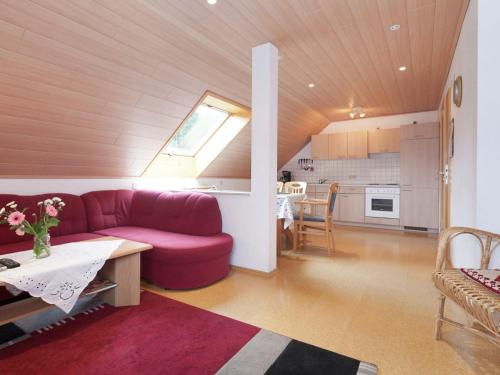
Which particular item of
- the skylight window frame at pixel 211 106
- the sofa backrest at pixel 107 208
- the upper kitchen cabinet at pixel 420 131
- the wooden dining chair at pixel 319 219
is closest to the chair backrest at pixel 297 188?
the wooden dining chair at pixel 319 219

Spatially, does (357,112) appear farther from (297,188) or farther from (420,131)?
(297,188)

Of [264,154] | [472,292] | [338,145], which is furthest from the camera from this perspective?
[338,145]

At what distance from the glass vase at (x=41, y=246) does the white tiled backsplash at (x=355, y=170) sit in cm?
585

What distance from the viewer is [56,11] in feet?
6.85

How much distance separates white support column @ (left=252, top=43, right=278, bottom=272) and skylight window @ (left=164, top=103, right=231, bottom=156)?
1782mm

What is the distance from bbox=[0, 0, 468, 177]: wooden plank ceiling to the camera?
7.48 ft

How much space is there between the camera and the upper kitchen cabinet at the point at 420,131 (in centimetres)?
524

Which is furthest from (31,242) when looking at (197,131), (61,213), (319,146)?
(319,146)

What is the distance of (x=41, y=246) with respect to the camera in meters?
1.97

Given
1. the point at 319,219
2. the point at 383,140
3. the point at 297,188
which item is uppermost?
the point at 383,140

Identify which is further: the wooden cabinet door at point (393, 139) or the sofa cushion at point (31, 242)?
the wooden cabinet door at point (393, 139)

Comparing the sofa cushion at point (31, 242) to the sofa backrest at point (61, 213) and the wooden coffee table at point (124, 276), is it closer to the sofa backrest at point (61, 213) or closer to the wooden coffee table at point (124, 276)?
the sofa backrest at point (61, 213)

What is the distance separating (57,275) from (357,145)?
5.84 meters

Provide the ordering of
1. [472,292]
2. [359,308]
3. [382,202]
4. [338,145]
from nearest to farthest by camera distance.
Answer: [472,292] < [359,308] < [382,202] < [338,145]
